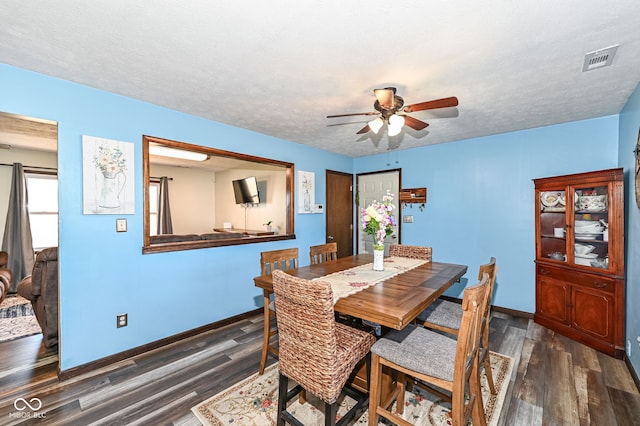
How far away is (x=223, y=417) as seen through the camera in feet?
5.98

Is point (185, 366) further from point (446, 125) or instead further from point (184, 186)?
point (184, 186)

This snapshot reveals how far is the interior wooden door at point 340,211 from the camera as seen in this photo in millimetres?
4812

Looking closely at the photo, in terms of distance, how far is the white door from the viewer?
478 cm

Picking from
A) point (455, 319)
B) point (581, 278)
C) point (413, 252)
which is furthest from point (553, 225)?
point (455, 319)

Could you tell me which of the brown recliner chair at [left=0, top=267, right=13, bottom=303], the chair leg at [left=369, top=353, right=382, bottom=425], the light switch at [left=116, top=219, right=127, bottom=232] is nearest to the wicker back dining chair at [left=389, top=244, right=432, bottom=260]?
the chair leg at [left=369, top=353, right=382, bottom=425]

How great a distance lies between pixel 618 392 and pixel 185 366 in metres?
3.49

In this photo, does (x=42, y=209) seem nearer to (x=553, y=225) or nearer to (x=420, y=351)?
(x=420, y=351)

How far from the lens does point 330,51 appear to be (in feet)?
5.91

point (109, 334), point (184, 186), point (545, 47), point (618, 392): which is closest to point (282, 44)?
point (545, 47)

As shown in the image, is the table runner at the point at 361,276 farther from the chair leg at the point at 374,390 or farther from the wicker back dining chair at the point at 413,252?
the chair leg at the point at 374,390

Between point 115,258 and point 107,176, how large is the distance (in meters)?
0.75

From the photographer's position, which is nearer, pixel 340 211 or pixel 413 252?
pixel 413 252

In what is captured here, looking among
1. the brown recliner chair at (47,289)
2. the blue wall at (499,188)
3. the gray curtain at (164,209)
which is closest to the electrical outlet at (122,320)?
the brown recliner chair at (47,289)

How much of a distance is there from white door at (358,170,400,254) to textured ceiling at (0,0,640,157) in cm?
202
